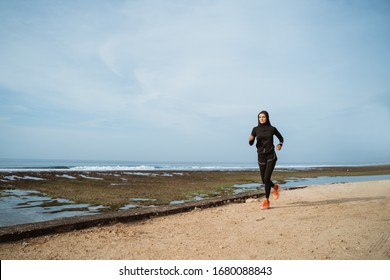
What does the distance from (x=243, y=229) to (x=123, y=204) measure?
5707 mm

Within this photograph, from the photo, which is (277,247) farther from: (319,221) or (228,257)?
(319,221)

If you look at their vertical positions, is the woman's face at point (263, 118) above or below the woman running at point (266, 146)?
above

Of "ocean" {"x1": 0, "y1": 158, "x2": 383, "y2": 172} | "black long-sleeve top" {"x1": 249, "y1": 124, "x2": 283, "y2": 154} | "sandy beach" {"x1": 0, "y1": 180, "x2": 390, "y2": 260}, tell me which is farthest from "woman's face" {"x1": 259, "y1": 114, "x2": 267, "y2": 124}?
"ocean" {"x1": 0, "y1": 158, "x2": 383, "y2": 172}

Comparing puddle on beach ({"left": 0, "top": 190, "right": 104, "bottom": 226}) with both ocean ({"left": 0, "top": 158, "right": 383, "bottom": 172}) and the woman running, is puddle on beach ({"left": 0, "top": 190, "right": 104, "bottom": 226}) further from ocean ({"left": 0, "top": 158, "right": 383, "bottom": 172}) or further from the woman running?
ocean ({"left": 0, "top": 158, "right": 383, "bottom": 172})

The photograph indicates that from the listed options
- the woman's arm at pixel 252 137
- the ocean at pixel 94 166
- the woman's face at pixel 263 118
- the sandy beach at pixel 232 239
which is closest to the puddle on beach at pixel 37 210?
the sandy beach at pixel 232 239

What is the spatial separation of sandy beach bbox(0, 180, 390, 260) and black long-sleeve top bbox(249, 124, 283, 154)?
151cm

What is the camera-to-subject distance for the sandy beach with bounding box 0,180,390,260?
323 centimetres

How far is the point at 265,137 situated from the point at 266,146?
215 millimetres

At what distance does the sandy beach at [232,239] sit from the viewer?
127 inches

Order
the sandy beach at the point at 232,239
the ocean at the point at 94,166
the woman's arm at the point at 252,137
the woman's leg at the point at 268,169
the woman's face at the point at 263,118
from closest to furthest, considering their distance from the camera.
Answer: the sandy beach at the point at 232,239, the woman's leg at the point at 268,169, the woman's face at the point at 263,118, the woman's arm at the point at 252,137, the ocean at the point at 94,166

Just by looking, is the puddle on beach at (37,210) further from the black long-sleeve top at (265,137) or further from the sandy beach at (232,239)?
the black long-sleeve top at (265,137)

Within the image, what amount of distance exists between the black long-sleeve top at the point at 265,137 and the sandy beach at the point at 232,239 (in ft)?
4.96

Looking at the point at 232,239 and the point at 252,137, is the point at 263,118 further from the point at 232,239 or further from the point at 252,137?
the point at 232,239
